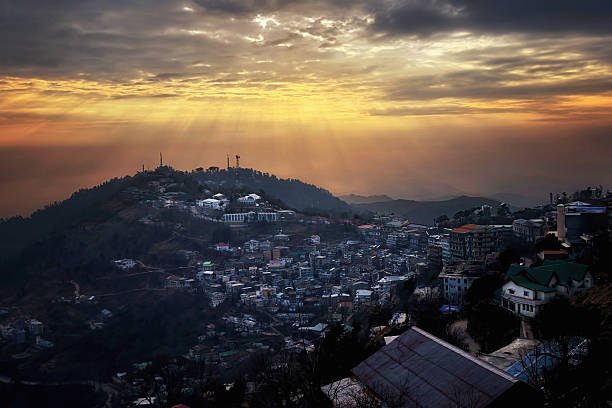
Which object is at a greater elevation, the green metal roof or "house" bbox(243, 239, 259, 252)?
the green metal roof

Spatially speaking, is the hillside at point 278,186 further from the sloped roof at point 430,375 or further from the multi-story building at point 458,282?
the sloped roof at point 430,375

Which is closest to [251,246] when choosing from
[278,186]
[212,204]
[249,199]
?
[212,204]

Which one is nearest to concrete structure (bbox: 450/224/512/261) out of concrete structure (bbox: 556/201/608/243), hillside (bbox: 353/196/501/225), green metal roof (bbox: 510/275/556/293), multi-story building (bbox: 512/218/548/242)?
multi-story building (bbox: 512/218/548/242)

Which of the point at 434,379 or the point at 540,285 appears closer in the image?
the point at 434,379

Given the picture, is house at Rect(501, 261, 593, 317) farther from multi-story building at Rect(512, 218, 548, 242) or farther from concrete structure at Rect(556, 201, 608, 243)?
multi-story building at Rect(512, 218, 548, 242)

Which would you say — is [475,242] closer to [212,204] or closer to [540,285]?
[540,285]

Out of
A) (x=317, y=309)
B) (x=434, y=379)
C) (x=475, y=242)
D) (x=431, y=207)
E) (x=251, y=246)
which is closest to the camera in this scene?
(x=434, y=379)

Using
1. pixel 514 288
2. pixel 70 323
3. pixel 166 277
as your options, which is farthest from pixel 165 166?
pixel 514 288
